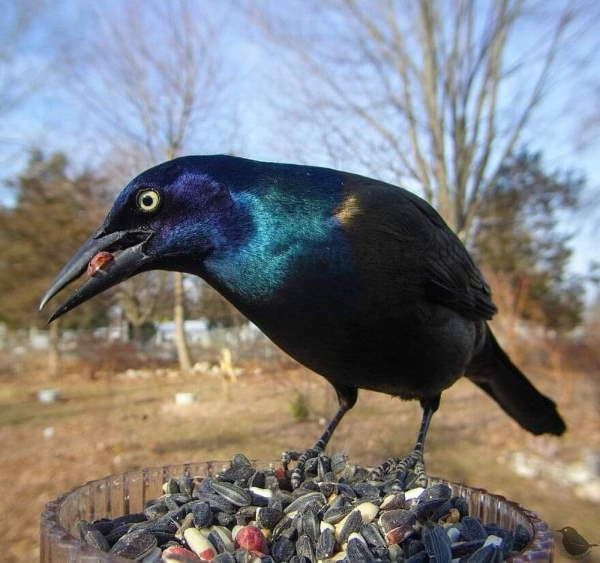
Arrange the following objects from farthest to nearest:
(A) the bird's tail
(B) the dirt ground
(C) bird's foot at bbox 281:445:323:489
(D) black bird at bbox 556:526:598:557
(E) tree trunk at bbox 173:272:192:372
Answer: (E) tree trunk at bbox 173:272:192:372 → (B) the dirt ground → (A) the bird's tail → (C) bird's foot at bbox 281:445:323:489 → (D) black bird at bbox 556:526:598:557

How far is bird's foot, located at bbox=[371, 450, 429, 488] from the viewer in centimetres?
124

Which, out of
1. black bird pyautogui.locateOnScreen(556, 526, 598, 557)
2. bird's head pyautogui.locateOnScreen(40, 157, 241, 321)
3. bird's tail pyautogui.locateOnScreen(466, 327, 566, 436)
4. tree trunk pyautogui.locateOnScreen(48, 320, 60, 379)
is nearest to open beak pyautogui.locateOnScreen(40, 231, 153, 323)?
bird's head pyautogui.locateOnScreen(40, 157, 241, 321)

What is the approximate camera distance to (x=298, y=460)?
4.28 feet

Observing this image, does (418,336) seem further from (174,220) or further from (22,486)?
(22,486)

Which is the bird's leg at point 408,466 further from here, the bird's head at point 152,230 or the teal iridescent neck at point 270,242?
the bird's head at point 152,230

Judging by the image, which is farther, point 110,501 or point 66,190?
point 66,190

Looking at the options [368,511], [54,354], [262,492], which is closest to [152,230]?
[262,492]

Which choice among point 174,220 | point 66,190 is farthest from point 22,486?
point 66,190

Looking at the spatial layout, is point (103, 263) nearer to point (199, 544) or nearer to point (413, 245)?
point (199, 544)

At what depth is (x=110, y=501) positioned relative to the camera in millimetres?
1170

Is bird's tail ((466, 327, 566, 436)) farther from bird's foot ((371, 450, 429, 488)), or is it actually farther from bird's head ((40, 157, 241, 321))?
bird's head ((40, 157, 241, 321))

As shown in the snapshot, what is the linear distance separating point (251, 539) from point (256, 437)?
15.1 ft

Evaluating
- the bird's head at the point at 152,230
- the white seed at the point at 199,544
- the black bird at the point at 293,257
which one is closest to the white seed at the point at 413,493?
the black bird at the point at 293,257

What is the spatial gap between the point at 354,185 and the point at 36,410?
7837mm
